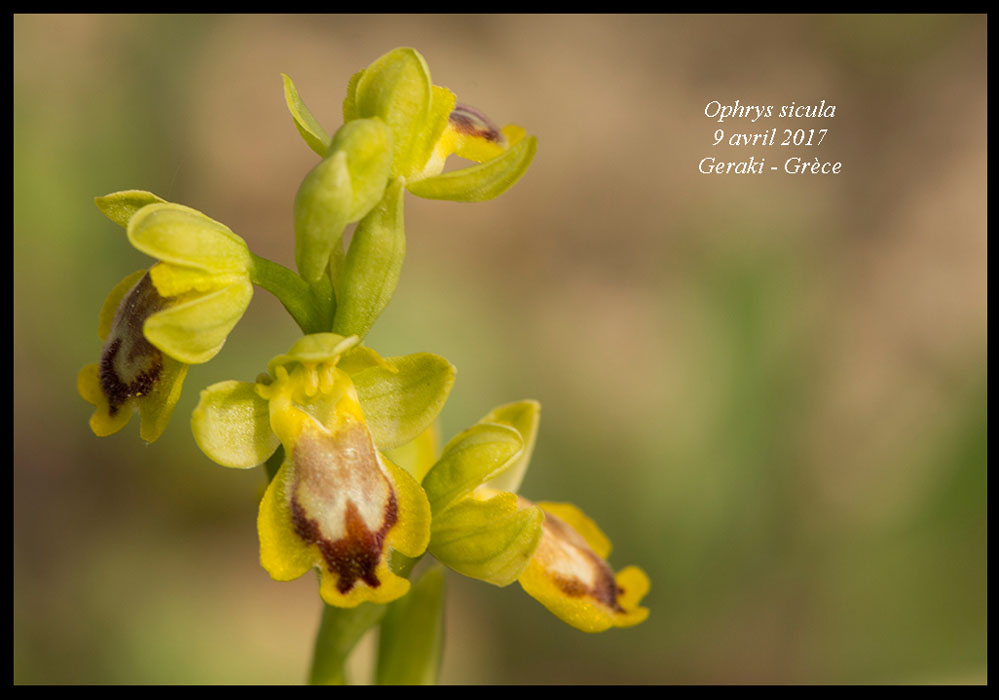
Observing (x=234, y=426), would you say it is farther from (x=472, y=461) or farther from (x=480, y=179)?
(x=480, y=179)

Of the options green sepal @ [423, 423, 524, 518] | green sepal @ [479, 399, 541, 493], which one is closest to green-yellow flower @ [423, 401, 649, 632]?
green sepal @ [423, 423, 524, 518]

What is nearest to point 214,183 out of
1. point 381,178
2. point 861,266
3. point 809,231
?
point 809,231

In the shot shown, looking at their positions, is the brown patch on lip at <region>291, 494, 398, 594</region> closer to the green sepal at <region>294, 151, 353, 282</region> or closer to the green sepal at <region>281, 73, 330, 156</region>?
the green sepal at <region>294, 151, 353, 282</region>

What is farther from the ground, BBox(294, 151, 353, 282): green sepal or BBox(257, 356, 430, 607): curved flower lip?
BBox(294, 151, 353, 282): green sepal

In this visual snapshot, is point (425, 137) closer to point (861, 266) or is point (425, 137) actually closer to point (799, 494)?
point (799, 494)

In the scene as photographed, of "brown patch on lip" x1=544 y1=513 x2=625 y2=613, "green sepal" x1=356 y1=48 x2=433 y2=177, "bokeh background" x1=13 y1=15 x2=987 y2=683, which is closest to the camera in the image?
"green sepal" x1=356 y1=48 x2=433 y2=177
